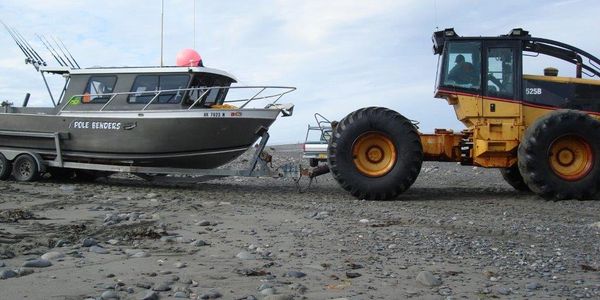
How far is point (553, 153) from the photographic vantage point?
9.23 meters

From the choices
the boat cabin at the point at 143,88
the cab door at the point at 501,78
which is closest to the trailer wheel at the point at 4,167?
the boat cabin at the point at 143,88

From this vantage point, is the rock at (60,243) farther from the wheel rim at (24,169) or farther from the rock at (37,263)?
the wheel rim at (24,169)

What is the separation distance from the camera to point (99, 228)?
673 centimetres

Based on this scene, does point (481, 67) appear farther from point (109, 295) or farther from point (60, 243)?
point (109, 295)

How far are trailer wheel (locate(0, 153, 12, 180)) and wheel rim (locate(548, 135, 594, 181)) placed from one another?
10.3m

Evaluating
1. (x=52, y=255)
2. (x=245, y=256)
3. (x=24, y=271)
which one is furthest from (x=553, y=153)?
(x=24, y=271)

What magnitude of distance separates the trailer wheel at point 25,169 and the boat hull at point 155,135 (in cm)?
30

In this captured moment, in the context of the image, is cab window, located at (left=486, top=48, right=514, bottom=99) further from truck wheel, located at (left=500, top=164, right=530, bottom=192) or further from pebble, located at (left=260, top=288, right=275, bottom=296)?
pebble, located at (left=260, top=288, right=275, bottom=296)

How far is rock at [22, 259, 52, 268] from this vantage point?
4782mm

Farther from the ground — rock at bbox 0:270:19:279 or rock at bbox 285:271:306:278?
rock at bbox 0:270:19:279

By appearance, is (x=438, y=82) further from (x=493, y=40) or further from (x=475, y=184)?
(x=475, y=184)

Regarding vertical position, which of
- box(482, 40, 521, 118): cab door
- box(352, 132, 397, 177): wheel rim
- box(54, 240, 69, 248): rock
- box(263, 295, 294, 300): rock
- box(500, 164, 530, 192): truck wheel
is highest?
box(482, 40, 521, 118): cab door

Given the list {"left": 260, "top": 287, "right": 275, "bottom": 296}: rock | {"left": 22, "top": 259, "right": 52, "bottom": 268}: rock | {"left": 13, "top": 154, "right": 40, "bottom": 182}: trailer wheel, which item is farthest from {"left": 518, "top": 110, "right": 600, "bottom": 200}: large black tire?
{"left": 13, "top": 154, "right": 40, "bottom": 182}: trailer wheel

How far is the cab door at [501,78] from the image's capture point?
31.6 feet
